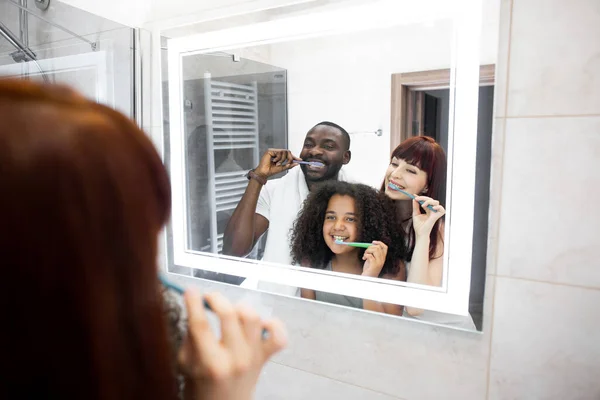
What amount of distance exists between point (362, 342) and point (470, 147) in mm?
579

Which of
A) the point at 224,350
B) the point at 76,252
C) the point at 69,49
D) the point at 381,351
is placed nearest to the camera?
the point at 76,252

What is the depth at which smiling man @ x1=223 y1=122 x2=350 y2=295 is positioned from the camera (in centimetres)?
109

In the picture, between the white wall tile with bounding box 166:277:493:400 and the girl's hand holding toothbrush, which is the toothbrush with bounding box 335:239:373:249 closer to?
the girl's hand holding toothbrush

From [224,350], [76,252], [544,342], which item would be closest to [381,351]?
[544,342]

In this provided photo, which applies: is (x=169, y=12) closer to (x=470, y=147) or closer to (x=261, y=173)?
(x=261, y=173)

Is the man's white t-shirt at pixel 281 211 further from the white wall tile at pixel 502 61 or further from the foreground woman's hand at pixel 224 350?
the foreground woman's hand at pixel 224 350

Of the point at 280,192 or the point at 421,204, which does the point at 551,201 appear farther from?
the point at 280,192

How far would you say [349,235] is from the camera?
1.08 meters

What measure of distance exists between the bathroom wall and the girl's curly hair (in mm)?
205

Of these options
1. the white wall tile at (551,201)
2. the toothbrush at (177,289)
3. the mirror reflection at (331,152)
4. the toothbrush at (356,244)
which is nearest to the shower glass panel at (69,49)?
the mirror reflection at (331,152)

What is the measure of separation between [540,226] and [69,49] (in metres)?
1.53

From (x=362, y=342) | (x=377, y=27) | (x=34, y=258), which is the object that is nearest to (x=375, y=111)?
(x=377, y=27)

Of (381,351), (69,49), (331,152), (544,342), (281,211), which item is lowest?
(381,351)

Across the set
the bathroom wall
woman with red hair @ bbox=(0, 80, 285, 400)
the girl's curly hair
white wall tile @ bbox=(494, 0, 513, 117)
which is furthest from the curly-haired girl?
woman with red hair @ bbox=(0, 80, 285, 400)
